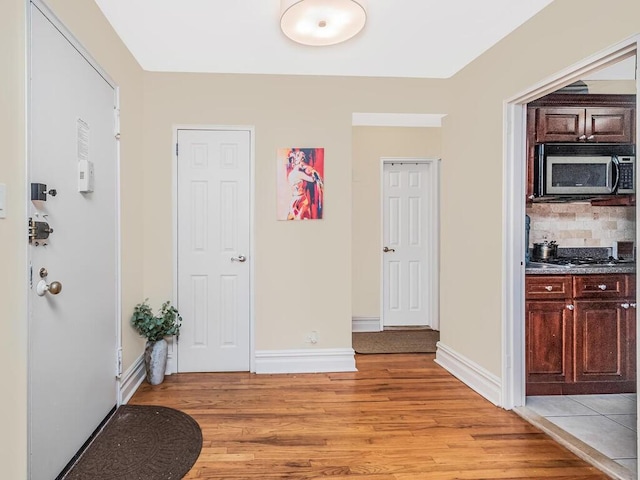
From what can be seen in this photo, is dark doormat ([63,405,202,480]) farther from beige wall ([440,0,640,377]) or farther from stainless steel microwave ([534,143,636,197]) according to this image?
stainless steel microwave ([534,143,636,197])

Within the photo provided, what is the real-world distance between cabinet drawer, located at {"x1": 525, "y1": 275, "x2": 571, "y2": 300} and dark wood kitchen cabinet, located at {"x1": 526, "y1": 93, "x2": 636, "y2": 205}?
2.10 feet

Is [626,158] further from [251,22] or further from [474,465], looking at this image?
[251,22]

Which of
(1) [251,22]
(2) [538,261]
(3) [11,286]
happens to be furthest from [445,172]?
(3) [11,286]

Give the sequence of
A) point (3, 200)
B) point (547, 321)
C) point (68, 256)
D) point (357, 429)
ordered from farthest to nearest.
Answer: point (547, 321), point (357, 429), point (68, 256), point (3, 200)

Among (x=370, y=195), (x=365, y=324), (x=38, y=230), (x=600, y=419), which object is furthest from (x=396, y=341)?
(x=38, y=230)

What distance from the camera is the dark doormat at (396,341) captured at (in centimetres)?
419

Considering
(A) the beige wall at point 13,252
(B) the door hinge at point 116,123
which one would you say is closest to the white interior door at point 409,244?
(B) the door hinge at point 116,123

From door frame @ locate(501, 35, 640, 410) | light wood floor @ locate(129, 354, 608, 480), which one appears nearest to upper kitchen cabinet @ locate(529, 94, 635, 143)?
door frame @ locate(501, 35, 640, 410)

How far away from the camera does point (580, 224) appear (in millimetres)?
3498

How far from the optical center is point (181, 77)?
3.42 meters

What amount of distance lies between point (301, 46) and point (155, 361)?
2.62 metres

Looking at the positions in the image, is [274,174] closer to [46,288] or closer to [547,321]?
[46,288]

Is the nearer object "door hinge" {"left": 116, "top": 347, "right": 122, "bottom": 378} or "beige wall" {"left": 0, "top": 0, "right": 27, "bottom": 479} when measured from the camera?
"beige wall" {"left": 0, "top": 0, "right": 27, "bottom": 479}

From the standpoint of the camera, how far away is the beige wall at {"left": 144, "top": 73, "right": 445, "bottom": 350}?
341 cm
